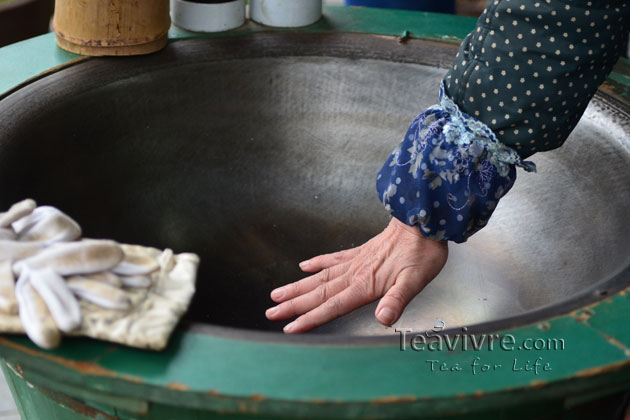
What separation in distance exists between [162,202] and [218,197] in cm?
10

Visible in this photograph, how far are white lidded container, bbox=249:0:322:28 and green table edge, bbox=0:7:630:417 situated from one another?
80cm

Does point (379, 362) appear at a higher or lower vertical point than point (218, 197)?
higher

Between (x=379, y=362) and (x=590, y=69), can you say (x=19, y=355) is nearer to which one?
(x=379, y=362)

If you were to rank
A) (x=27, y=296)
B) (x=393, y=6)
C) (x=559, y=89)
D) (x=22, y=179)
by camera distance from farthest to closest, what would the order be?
(x=393, y=6)
(x=22, y=179)
(x=559, y=89)
(x=27, y=296)

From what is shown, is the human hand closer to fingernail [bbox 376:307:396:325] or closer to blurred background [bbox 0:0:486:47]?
fingernail [bbox 376:307:396:325]

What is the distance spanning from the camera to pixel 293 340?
0.69 metres

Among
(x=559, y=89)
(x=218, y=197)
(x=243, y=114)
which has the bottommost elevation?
(x=218, y=197)

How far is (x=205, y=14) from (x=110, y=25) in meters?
0.20

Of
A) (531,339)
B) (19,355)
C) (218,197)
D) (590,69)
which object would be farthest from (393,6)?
(19,355)

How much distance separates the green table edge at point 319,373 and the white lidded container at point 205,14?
29.9 inches

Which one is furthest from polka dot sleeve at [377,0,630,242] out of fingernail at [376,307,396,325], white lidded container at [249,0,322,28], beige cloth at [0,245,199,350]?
white lidded container at [249,0,322,28]

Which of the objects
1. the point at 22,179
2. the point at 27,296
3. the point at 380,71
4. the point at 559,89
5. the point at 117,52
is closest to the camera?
the point at 27,296

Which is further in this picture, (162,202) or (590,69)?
(162,202)

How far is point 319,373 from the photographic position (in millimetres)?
652
